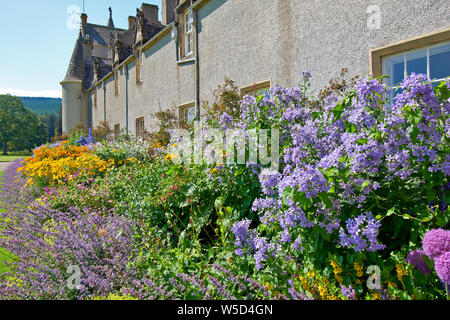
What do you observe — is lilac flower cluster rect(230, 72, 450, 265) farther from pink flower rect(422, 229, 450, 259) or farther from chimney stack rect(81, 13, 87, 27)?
chimney stack rect(81, 13, 87, 27)

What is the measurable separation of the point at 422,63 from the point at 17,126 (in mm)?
78058

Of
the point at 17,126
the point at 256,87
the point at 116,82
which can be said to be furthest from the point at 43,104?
the point at 256,87

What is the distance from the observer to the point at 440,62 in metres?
4.47

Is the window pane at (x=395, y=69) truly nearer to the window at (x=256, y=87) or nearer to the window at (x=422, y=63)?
the window at (x=422, y=63)

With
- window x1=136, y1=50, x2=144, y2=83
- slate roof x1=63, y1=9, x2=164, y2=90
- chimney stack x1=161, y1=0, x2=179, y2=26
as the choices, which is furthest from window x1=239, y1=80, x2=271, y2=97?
slate roof x1=63, y1=9, x2=164, y2=90

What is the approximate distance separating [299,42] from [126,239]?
5.11m

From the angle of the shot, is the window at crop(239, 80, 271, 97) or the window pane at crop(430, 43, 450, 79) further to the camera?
the window at crop(239, 80, 271, 97)

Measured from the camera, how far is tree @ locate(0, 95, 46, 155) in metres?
65.4

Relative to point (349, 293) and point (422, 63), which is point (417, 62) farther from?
point (349, 293)

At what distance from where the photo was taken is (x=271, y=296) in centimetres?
218

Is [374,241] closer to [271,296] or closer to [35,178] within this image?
[271,296]

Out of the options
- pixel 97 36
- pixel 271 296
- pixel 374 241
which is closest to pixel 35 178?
pixel 271 296

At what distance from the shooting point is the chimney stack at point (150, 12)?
1941 centimetres

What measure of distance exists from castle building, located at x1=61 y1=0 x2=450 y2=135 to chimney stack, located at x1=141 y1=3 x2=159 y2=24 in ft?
11.2
